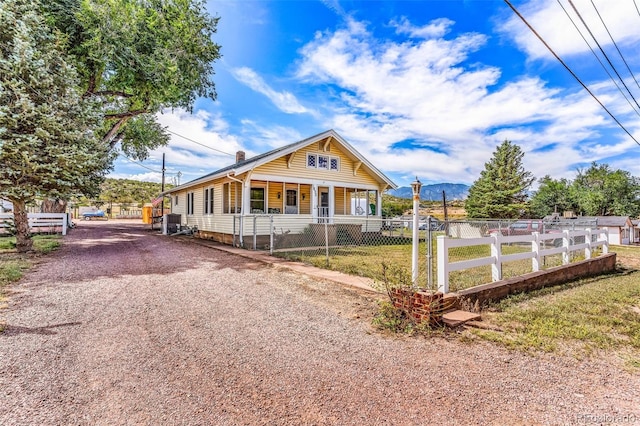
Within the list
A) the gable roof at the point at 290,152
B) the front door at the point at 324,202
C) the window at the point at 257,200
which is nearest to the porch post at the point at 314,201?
the front door at the point at 324,202

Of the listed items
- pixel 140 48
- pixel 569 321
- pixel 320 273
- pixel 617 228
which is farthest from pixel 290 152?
pixel 617 228

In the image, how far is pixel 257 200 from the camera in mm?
12781

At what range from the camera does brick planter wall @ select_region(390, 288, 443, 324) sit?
12.4 feet

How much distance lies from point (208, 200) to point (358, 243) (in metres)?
7.55

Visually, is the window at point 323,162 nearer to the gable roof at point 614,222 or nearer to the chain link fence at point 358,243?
the chain link fence at point 358,243

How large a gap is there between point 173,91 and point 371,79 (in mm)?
8163

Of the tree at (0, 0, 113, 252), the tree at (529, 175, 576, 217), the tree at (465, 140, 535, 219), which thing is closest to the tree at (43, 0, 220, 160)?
the tree at (0, 0, 113, 252)

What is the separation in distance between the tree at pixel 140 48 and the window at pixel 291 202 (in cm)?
643

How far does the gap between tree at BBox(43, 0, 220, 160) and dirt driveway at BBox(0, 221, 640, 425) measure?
974cm

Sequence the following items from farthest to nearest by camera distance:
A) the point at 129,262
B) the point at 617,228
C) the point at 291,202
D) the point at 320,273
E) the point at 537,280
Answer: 1. the point at 617,228
2. the point at 291,202
3. the point at 129,262
4. the point at 320,273
5. the point at 537,280

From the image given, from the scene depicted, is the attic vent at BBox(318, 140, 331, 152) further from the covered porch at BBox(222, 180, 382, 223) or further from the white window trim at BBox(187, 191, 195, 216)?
the white window trim at BBox(187, 191, 195, 216)

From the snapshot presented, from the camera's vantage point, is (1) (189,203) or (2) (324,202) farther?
(1) (189,203)

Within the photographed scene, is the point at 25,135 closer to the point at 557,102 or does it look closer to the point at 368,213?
the point at 368,213

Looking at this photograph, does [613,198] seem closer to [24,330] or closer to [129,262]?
[129,262]
